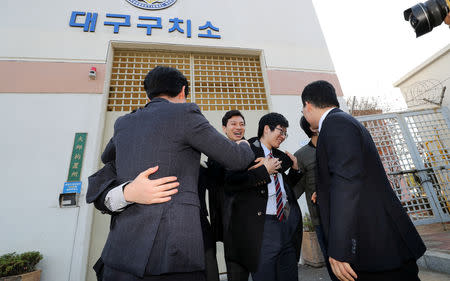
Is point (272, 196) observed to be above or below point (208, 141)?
below

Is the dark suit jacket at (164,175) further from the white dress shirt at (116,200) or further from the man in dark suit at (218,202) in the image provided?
the man in dark suit at (218,202)

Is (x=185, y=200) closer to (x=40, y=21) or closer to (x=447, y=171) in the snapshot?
(x=40, y=21)

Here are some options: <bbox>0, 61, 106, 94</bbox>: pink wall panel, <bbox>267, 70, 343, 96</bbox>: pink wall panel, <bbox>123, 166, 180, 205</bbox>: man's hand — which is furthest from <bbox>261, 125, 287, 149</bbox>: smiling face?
<bbox>0, 61, 106, 94</bbox>: pink wall panel

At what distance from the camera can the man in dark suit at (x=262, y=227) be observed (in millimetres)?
1552

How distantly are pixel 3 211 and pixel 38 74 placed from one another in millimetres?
2292

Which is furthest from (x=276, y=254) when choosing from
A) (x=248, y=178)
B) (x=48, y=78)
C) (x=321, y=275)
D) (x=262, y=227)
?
(x=48, y=78)

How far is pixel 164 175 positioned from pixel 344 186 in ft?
2.89

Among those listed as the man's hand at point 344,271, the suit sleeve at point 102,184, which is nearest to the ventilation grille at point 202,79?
the suit sleeve at point 102,184

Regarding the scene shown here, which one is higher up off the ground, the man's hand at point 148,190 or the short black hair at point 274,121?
the short black hair at point 274,121

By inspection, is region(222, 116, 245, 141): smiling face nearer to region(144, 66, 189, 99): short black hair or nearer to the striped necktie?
the striped necktie

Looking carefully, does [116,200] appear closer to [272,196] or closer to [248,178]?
[248,178]

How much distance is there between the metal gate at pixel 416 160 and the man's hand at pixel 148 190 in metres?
5.35

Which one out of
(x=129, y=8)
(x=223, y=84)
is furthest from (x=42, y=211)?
(x=129, y=8)

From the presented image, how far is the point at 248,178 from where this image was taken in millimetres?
1630
